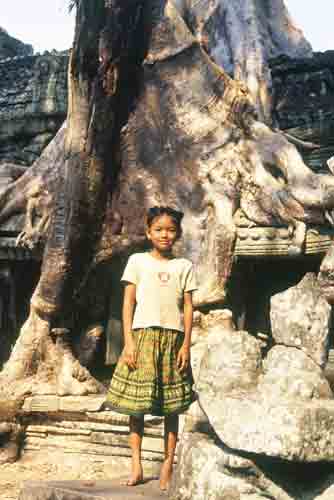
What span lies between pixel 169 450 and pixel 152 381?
34 centimetres

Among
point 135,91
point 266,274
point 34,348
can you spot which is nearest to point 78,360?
point 34,348

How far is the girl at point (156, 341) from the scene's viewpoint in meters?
3.37

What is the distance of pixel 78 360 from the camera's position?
5.76 metres

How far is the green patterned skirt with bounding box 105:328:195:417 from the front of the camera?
11.0ft

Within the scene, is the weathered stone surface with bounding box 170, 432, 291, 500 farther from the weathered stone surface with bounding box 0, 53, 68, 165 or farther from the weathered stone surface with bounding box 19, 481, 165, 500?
the weathered stone surface with bounding box 0, 53, 68, 165

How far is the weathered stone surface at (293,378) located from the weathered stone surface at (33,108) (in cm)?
639

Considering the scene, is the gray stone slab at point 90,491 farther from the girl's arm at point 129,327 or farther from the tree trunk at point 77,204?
the tree trunk at point 77,204

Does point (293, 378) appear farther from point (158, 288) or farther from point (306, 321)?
point (158, 288)

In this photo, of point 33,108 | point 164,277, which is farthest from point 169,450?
point 33,108

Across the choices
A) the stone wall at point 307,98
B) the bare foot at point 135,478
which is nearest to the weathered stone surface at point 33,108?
the stone wall at point 307,98

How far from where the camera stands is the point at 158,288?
344cm

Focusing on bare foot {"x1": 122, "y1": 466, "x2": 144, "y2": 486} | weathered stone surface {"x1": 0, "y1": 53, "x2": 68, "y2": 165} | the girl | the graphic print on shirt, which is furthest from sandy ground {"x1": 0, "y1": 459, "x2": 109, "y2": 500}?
weathered stone surface {"x1": 0, "y1": 53, "x2": 68, "y2": 165}

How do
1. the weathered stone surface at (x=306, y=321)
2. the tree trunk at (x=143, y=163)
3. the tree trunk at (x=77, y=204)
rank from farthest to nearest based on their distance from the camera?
the tree trunk at (x=77, y=204) < the tree trunk at (x=143, y=163) < the weathered stone surface at (x=306, y=321)

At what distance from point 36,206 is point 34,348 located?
1340 mm
